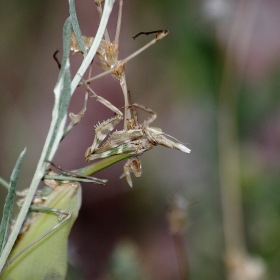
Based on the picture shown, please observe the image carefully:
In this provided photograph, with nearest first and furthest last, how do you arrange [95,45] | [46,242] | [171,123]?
1. [95,45]
2. [46,242]
3. [171,123]

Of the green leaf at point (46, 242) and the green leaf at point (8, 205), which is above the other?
the green leaf at point (8, 205)

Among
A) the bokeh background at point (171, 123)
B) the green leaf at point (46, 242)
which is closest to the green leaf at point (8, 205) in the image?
the green leaf at point (46, 242)

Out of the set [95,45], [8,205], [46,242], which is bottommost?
[46,242]

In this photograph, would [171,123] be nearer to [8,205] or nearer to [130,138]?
[130,138]

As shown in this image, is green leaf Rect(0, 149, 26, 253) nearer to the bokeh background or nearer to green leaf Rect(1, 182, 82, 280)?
green leaf Rect(1, 182, 82, 280)

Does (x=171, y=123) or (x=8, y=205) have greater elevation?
(x=8, y=205)

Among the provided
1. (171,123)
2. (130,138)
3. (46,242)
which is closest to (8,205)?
(46,242)

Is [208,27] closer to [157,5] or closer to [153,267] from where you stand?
[157,5]

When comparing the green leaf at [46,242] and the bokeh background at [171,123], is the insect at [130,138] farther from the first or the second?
the bokeh background at [171,123]
